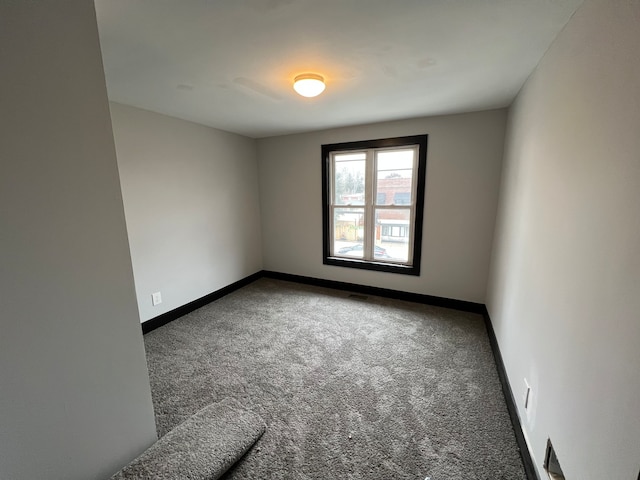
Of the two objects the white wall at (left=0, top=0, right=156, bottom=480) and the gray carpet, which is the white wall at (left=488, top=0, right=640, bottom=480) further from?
the white wall at (left=0, top=0, right=156, bottom=480)

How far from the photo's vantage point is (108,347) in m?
1.14

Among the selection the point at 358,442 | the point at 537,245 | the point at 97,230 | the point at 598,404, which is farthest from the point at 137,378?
the point at 537,245

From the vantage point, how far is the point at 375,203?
11.4ft

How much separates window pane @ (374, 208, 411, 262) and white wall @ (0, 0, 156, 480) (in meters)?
2.87

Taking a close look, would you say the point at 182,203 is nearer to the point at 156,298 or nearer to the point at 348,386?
the point at 156,298

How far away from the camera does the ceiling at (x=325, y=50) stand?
3.89ft

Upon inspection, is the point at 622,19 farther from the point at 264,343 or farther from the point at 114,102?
the point at 114,102

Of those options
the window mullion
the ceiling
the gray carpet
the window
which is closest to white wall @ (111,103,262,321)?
the ceiling

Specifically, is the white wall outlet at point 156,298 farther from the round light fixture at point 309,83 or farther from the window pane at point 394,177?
the window pane at point 394,177

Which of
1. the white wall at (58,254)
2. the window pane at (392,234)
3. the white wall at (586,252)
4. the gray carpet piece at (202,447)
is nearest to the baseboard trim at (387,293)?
the window pane at (392,234)

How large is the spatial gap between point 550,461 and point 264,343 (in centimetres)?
206

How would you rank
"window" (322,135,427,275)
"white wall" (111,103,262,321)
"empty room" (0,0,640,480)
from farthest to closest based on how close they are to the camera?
"window" (322,135,427,275)
"white wall" (111,103,262,321)
"empty room" (0,0,640,480)

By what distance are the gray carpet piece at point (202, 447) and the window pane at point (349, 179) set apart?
8.86 ft

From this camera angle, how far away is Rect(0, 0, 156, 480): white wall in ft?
2.77
